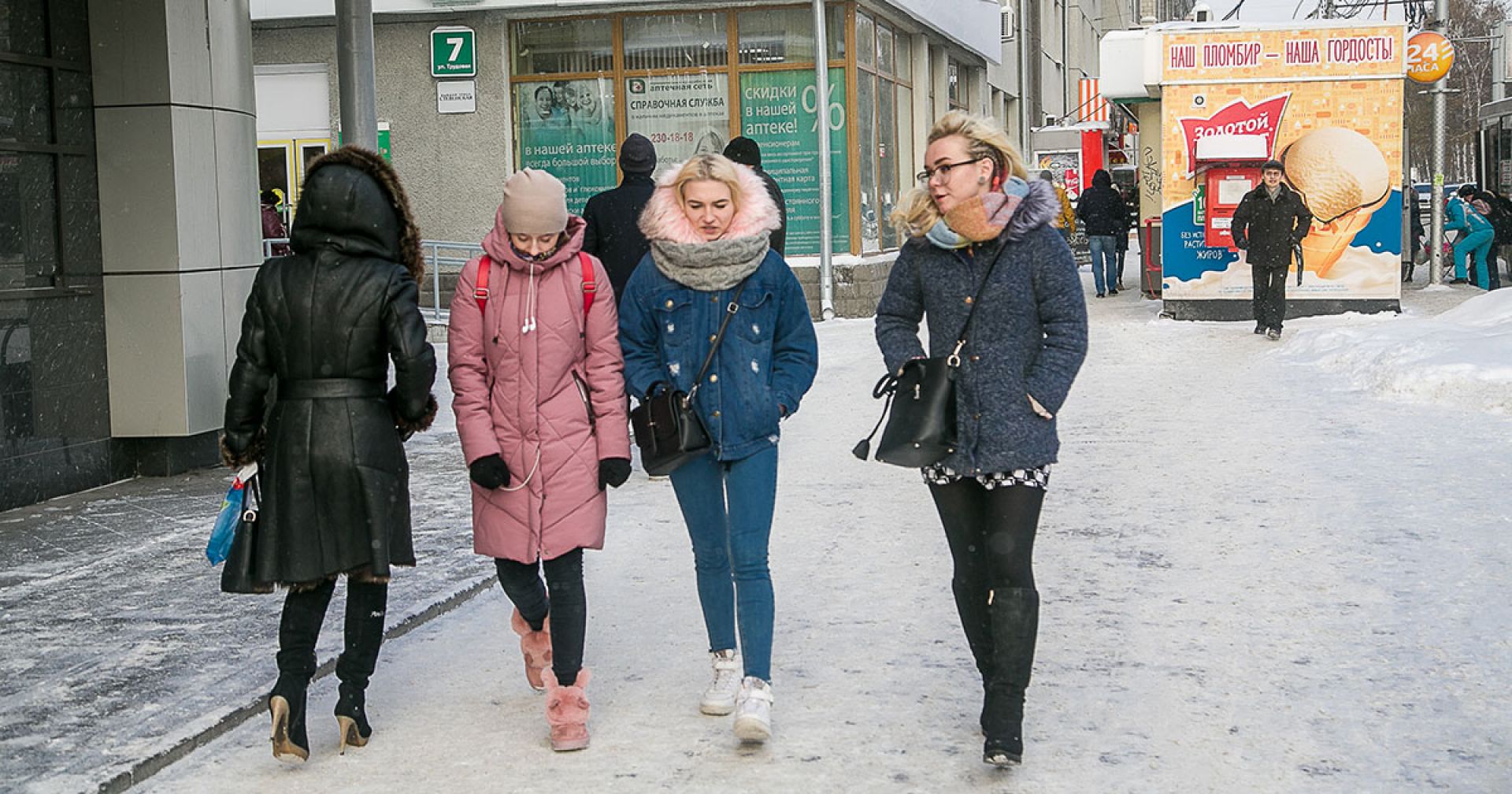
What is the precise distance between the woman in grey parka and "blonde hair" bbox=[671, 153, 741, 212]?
20.3 inches

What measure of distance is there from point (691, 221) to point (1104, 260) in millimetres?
21411

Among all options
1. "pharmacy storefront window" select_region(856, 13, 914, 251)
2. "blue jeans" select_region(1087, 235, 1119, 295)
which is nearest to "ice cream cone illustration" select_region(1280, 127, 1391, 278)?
"pharmacy storefront window" select_region(856, 13, 914, 251)

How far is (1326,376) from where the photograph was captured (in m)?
13.7

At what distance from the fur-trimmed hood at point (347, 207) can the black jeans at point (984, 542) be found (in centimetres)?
158

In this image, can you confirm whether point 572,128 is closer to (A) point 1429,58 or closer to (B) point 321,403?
(A) point 1429,58

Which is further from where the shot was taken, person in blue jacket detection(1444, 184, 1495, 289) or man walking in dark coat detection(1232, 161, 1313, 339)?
person in blue jacket detection(1444, 184, 1495, 289)

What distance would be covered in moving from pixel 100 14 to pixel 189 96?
625 millimetres

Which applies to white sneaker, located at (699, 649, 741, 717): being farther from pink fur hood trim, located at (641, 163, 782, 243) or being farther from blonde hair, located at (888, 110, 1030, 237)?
blonde hair, located at (888, 110, 1030, 237)

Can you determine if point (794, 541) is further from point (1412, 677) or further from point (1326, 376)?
point (1326, 376)

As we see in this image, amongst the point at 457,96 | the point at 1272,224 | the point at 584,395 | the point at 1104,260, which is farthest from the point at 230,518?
the point at 1104,260

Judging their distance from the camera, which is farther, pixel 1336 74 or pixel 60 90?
→ pixel 1336 74

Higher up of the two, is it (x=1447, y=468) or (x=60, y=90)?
(x=60, y=90)

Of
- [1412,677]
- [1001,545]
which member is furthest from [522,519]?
[1412,677]

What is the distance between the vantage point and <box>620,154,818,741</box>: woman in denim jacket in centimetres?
503
